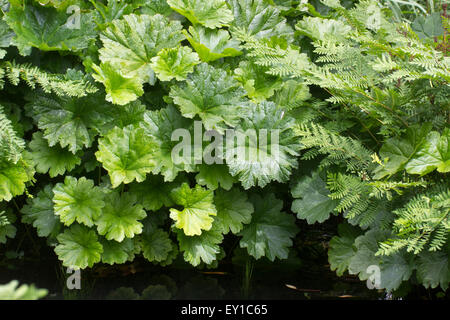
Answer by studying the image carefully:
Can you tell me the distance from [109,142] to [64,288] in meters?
0.69

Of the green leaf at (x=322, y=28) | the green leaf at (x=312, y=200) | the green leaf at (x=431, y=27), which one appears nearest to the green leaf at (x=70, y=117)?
the green leaf at (x=312, y=200)

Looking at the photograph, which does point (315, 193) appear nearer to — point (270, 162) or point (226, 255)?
point (270, 162)

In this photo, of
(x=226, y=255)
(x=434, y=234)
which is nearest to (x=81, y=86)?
(x=226, y=255)

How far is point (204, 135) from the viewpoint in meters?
2.09

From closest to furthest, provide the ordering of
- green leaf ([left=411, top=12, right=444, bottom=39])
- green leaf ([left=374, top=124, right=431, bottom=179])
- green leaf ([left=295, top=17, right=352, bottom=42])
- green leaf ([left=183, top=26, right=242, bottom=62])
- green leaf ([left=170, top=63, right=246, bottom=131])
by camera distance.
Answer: green leaf ([left=374, top=124, right=431, bottom=179])
green leaf ([left=170, top=63, right=246, bottom=131])
green leaf ([left=183, top=26, right=242, bottom=62])
green leaf ([left=295, top=17, right=352, bottom=42])
green leaf ([left=411, top=12, right=444, bottom=39])

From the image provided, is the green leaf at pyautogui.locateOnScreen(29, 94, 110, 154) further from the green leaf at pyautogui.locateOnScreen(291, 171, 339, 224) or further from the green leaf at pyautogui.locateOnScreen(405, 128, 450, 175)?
the green leaf at pyautogui.locateOnScreen(405, 128, 450, 175)

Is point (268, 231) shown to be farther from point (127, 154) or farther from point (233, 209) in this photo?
point (127, 154)

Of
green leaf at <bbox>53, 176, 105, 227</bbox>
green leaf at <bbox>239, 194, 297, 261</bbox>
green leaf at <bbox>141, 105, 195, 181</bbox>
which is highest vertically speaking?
green leaf at <bbox>141, 105, 195, 181</bbox>

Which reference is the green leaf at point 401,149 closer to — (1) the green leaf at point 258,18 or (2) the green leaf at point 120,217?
(1) the green leaf at point 258,18

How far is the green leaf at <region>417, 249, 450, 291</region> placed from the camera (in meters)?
1.75

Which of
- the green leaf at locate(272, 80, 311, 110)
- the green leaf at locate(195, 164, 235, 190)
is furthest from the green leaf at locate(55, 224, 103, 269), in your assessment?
the green leaf at locate(272, 80, 311, 110)

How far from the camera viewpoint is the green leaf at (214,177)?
2080 millimetres

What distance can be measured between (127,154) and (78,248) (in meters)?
0.46

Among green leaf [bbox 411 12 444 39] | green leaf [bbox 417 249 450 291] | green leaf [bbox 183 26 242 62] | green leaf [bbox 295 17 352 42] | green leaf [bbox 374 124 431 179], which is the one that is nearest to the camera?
green leaf [bbox 417 249 450 291]
